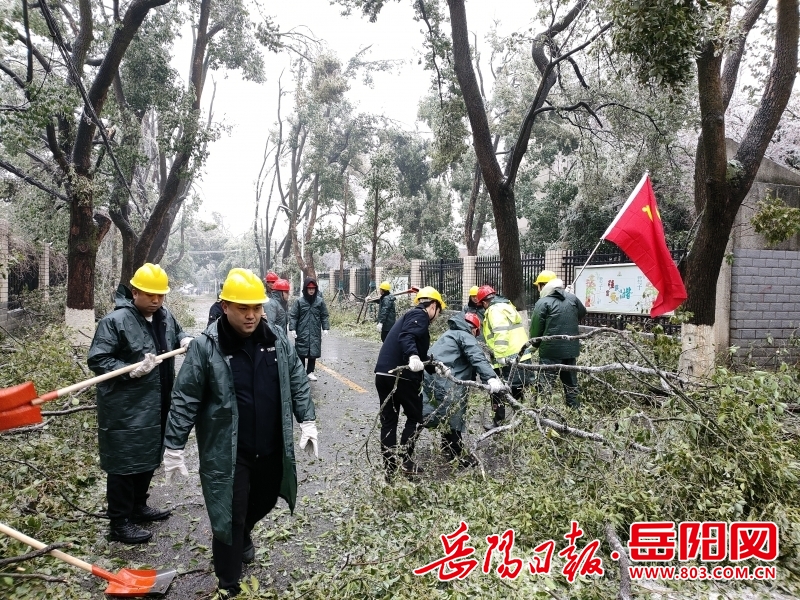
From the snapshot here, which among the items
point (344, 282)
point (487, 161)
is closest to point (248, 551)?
point (487, 161)

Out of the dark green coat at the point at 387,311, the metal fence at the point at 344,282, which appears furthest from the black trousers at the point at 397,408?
the metal fence at the point at 344,282

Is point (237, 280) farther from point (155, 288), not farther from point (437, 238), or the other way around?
point (437, 238)

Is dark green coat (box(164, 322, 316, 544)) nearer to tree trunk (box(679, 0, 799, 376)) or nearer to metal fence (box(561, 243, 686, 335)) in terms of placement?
tree trunk (box(679, 0, 799, 376))

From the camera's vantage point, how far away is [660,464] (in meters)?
3.65

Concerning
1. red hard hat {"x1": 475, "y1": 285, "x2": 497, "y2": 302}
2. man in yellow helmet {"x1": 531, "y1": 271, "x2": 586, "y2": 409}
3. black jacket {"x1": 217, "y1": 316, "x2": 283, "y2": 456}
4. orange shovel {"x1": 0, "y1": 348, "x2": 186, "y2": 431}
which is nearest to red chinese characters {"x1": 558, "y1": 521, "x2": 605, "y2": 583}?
black jacket {"x1": 217, "y1": 316, "x2": 283, "y2": 456}

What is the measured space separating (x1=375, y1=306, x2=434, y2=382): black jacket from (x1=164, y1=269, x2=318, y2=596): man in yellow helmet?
1.62 metres

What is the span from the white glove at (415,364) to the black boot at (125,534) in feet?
7.38

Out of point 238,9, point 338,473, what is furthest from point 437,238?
point 338,473

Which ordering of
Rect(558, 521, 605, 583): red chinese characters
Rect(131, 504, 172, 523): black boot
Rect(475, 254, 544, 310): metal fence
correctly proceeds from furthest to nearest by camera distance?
Rect(475, 254, 544, 310): metal fence < Rect(131, 504, 172, 523): black boot < Rect(558, 521, 605, 583): red chinese characters

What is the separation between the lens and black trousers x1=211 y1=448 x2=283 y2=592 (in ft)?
9.52

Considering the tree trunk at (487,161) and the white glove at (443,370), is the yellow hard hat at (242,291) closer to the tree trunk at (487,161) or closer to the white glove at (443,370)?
the white glove at (443,370)

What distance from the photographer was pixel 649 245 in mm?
5355

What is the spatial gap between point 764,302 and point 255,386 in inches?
341

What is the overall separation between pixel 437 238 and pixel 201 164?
13411 mm
